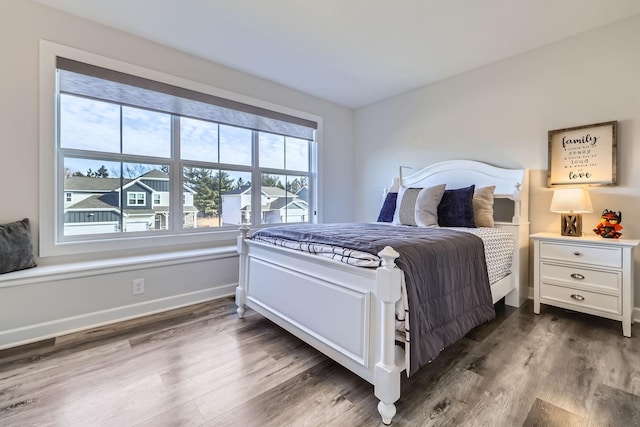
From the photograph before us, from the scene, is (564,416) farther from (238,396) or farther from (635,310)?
(635,310)

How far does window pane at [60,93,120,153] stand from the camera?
7.57ft

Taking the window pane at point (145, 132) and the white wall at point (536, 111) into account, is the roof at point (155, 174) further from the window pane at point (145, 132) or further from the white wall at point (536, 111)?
the white wall at point (536, 111)

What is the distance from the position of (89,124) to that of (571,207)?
4098mm

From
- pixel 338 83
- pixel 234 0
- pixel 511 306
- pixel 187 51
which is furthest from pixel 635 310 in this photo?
pixel 187 51

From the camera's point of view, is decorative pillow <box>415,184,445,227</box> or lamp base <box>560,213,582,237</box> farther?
decorative pillow <box>415,184,445,227</box>

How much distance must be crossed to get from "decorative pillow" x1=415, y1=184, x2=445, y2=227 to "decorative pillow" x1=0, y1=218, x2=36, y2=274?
311cm

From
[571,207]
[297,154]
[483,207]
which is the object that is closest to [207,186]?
[297,154]

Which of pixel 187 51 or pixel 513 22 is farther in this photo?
pixel 187 51

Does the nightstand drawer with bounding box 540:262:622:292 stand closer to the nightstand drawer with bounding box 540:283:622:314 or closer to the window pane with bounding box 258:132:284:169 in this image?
the nightstand drawer with bounding box 540:283:622:314

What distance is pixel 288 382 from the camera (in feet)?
4.99

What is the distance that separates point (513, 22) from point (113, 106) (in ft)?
11.5

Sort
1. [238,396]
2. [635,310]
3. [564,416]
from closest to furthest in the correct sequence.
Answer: [564,416] < [238,396] < [635,310]

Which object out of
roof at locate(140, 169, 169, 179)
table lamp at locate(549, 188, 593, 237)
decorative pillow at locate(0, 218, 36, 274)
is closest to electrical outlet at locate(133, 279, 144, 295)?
decorative pillow at locate(0, 218, 36, 274)

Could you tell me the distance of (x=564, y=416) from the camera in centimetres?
126
